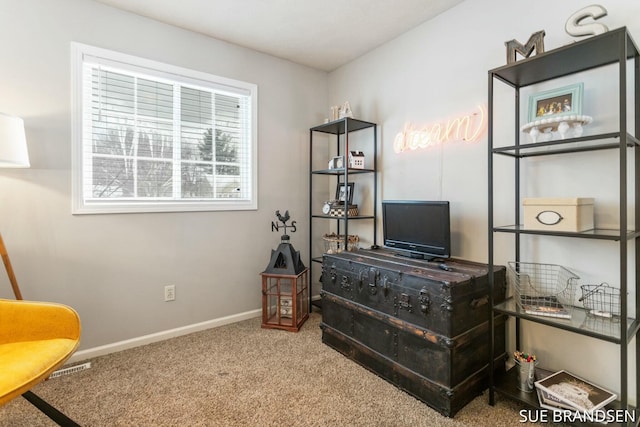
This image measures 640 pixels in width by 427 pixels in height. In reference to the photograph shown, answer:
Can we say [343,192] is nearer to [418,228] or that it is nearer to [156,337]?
[418,228]

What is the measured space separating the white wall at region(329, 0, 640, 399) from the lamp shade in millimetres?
2571

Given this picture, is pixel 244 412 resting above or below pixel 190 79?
below

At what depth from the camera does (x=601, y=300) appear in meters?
1.71

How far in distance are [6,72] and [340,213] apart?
103 inches

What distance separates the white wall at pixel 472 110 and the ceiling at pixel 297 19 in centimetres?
19

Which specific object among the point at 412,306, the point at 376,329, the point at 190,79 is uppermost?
the point at 190,79

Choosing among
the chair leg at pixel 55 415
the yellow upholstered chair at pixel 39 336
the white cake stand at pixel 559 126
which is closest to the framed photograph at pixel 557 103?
the white cake stand at pixel 559 126

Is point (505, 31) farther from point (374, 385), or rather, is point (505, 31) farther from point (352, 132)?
point (374, 385)

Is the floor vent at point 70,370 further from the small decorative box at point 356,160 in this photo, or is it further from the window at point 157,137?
the small decorative box at point 356,160

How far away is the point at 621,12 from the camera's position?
1.66 m

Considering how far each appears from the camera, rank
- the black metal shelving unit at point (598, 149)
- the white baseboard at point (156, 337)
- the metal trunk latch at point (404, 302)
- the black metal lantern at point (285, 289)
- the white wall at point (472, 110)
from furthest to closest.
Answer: the black metal lantern at point (285, 289)
the white baseboard at point (156, 337)
the metal trunk latch at point (404, 302)
the white wall at point (472, 110)
the black metal shelving unit at point (598, 149)

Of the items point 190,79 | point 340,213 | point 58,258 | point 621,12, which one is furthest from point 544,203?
point 58,258

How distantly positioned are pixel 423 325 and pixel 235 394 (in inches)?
46.9

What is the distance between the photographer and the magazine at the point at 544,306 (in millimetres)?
1636
